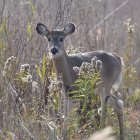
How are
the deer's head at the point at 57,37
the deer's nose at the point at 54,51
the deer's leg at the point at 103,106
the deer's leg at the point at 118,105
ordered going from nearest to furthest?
the deer's leg at the point at 103,106 < the deer's nose at the point at 54,51 < the deer's head at the point at 57,37 < the deer's leg at the point at 118,105

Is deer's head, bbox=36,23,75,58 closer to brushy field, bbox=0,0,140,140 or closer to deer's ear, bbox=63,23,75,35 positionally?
deer's ear, bbox=63,23,75,35

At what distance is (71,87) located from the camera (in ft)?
26.1

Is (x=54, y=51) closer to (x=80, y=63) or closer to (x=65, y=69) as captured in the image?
(x=65, y=69)

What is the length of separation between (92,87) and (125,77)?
324 centimetres

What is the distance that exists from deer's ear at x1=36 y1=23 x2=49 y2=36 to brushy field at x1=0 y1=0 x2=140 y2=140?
11 centimetres

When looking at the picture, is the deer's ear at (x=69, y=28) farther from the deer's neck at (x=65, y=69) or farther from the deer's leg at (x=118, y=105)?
the deer's leg at (x=118, y=105)

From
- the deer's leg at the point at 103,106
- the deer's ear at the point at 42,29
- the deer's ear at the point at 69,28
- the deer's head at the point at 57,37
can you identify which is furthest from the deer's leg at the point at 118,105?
the deer's ear at the point at 42,29

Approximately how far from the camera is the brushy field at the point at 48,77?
615cm

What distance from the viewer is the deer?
7.94 m

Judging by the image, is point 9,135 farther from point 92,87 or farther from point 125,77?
point 125,77

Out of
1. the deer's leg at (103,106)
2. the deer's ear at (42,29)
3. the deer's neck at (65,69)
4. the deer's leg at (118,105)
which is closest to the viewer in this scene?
the deer's leg at (103,106)

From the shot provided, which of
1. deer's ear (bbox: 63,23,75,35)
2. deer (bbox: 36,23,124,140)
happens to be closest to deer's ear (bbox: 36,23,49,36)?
deer (bbox: 36,23,124,140)

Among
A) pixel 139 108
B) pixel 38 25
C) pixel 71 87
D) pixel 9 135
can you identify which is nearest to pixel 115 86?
pixel 139 108

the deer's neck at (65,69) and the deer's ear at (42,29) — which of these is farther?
the deer's neck at (65,69)
